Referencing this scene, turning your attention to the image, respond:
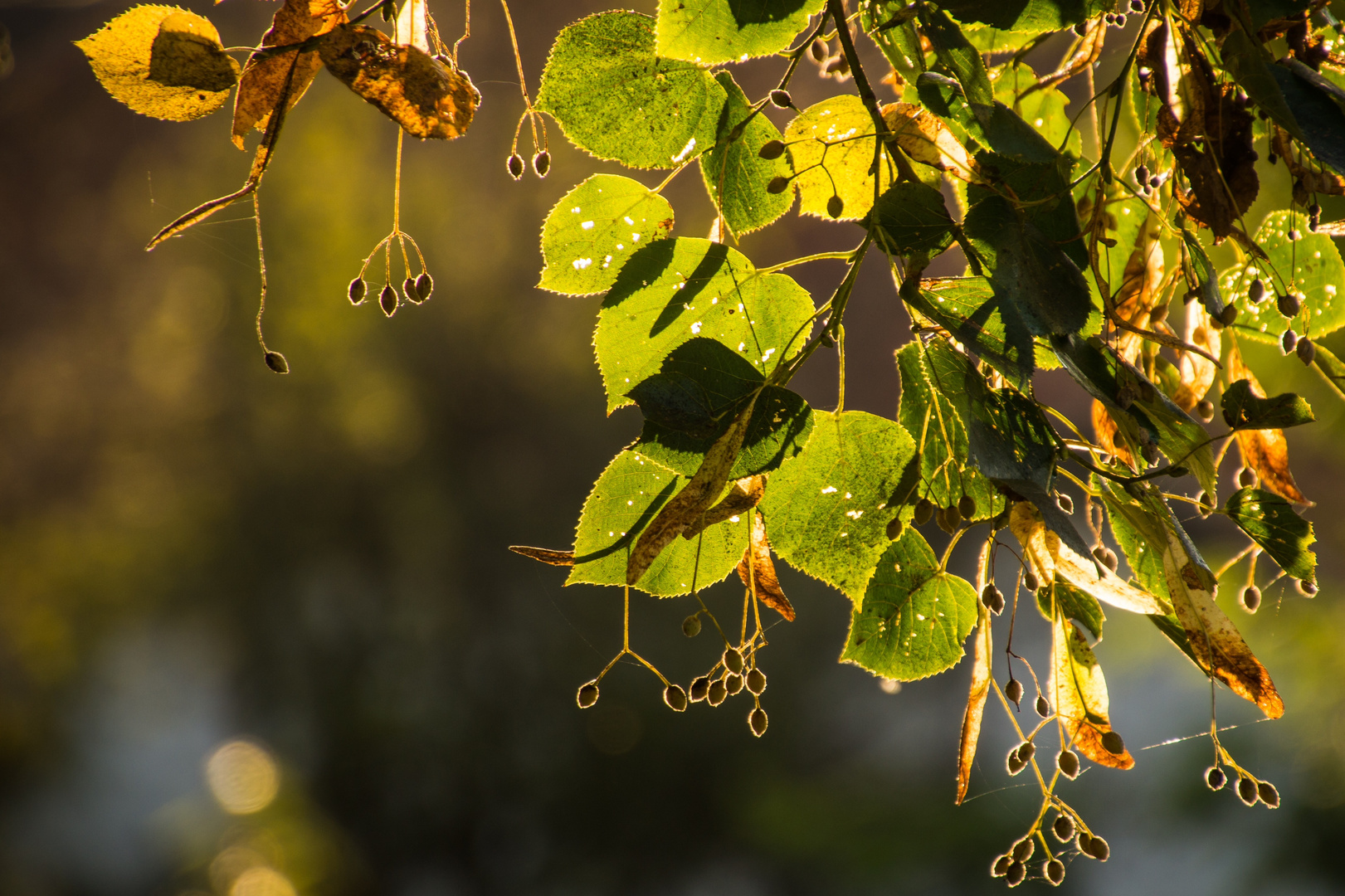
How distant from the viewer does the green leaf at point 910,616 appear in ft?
1.23

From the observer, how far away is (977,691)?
0.36m

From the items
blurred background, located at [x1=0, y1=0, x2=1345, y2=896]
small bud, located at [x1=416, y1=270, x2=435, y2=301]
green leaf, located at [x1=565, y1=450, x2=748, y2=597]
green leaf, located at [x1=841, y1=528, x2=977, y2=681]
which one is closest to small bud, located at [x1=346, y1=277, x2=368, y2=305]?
small bud, located at [x1=416, y1=270, x2=435, y2=301]

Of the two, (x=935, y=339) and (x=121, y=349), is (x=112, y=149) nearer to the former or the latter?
(x=121, y=349)

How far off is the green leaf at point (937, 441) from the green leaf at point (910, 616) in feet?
0.10

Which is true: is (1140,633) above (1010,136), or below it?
below

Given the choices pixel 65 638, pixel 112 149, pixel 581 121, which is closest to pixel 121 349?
pixel 112 149

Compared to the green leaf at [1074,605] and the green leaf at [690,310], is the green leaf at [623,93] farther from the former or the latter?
the green leaf at [1074,605]

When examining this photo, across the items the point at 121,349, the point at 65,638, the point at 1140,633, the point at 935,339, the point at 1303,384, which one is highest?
the point at 935,339

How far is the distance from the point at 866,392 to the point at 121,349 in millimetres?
3164

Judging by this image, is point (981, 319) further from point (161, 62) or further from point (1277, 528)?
point (161, 62)

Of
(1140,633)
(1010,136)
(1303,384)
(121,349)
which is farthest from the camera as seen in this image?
(121,349)

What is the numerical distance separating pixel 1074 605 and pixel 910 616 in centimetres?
8

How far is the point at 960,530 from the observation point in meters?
0.34

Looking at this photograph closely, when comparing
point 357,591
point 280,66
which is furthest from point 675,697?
point 357,591
